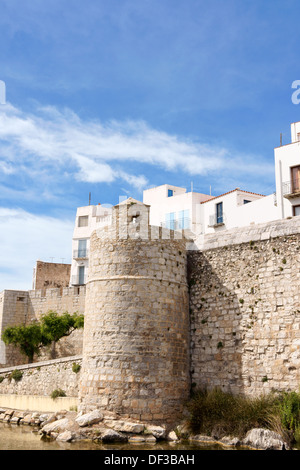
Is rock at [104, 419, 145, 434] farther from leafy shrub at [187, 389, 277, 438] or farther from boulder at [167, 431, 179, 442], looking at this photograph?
leafy shrub at [187, 389, 277, 438]

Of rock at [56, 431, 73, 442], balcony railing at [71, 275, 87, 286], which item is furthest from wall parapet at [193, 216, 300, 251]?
balcony railing at [71, 275, 87, 286]

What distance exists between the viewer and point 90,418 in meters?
12.5

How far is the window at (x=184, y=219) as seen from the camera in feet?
109

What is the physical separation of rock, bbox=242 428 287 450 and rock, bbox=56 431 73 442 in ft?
13.4

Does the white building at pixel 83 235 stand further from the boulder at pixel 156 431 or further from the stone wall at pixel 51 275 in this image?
the boulder at pixel 156 431

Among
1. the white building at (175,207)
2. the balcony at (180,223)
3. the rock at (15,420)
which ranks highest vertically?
the white building at (175,207)

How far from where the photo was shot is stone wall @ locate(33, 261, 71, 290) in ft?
129

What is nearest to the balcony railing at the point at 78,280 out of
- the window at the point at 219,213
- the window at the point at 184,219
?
the window at the point at 184,219

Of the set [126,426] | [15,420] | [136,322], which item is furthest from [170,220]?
[126,426]

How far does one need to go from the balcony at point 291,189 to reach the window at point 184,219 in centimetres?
893

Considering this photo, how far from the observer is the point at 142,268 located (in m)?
13.7
